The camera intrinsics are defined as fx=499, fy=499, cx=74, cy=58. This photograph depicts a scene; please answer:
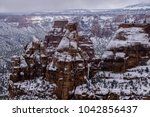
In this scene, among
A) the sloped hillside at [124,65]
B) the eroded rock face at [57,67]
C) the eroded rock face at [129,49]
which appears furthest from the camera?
the eroded rock face at [129,49]

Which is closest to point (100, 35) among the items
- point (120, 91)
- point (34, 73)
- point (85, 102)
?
point (34, 73)

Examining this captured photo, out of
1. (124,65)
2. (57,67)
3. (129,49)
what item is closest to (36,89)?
(57,67)

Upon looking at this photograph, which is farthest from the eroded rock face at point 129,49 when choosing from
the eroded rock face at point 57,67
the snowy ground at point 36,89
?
the snowy ground at point 36,89

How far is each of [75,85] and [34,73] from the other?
10.2 m

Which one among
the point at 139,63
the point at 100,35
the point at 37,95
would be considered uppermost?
the point at 139,63

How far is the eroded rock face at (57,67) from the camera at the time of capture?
160ft

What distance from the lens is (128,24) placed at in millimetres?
50906

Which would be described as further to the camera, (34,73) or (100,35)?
(100,35)

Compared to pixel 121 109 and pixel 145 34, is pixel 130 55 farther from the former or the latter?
pixel 121 109

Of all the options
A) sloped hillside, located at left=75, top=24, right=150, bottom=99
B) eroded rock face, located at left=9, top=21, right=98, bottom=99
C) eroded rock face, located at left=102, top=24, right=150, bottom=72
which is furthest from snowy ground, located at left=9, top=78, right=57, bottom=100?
eroded rock face, located at left=102, top=24, right=150, bottom=72

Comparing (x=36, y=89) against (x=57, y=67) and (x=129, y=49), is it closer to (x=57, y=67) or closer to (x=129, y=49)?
(x=57, y=67)

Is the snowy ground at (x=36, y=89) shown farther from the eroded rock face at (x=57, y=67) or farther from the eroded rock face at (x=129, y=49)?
the eroded rock face at (x=129, y=49)

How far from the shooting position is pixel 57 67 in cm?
4969

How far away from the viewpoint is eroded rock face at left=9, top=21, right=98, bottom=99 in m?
48.8
